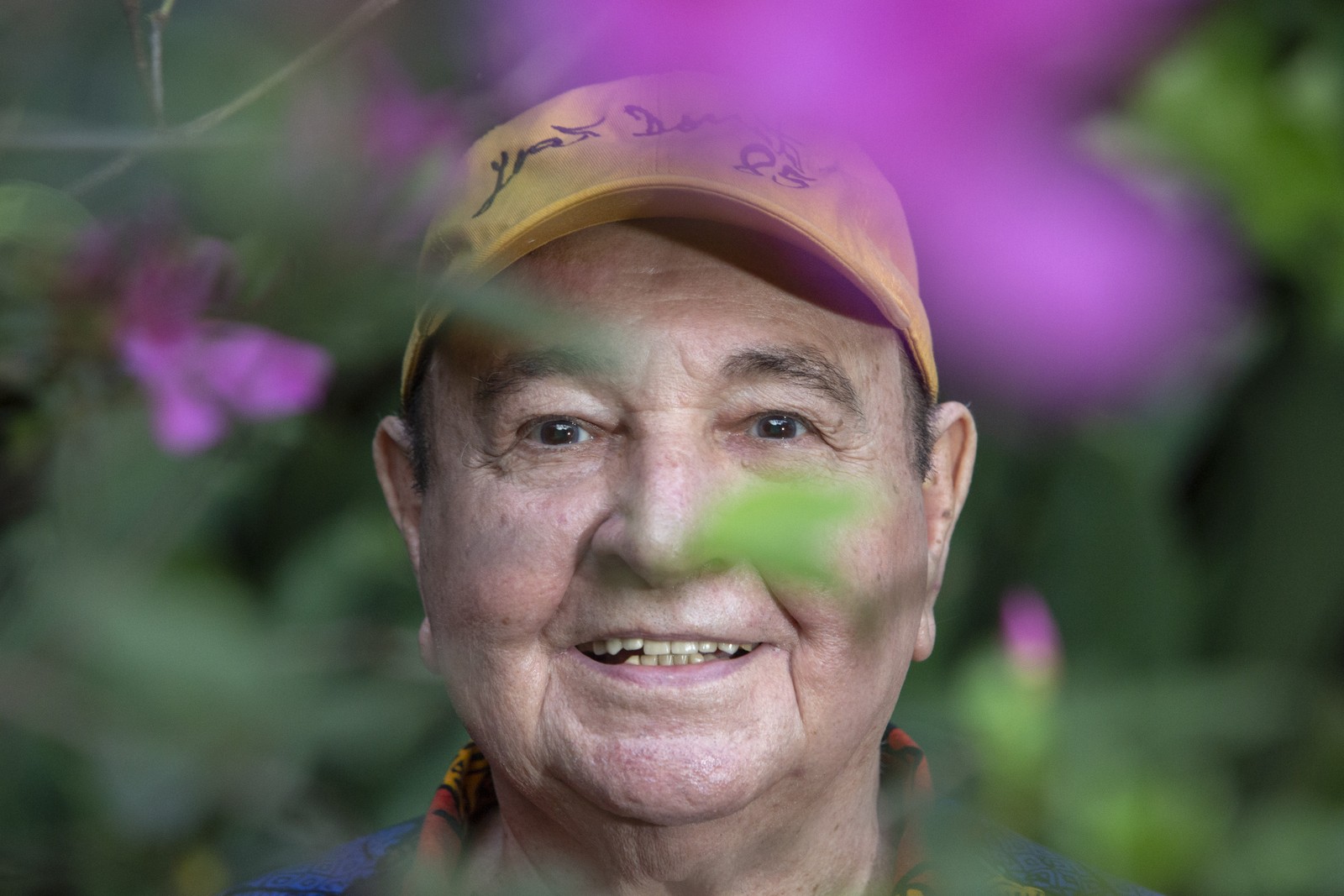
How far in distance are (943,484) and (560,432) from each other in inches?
13.7

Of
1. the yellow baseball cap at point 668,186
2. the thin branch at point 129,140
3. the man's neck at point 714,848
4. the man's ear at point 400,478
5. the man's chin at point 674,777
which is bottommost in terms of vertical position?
the man's neck at point 714,848

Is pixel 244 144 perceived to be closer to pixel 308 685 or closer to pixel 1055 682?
pixel 308 685

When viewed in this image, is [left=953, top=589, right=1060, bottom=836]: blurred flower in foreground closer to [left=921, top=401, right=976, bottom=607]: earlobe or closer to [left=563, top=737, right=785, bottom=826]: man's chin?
[left=563, top=737, right=785, bottom=826]: man's chin

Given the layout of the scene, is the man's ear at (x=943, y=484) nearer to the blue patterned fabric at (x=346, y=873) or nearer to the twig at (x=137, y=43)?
the blue patterned fabric at (x=346, y=873)

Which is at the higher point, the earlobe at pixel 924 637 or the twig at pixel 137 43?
the twig at pixel 137 43

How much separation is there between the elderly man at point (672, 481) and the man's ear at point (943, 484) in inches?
1.0

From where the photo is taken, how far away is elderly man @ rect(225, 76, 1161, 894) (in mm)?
1031

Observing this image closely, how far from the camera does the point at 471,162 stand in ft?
3.87

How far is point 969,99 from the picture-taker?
726 mm

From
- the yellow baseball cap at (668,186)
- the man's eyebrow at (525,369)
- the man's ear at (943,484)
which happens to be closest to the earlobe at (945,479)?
the man's ear at (943,484)

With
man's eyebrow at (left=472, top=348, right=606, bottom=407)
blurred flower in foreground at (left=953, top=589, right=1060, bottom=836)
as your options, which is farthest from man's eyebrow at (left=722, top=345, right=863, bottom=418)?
blurred flower in foreground at (left=953, top=589, right=1060, bottom=836)

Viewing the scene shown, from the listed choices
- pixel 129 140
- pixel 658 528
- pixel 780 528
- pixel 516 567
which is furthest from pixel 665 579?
pixel 780 528

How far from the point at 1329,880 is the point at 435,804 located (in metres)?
0.85

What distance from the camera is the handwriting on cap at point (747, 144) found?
1099mm
